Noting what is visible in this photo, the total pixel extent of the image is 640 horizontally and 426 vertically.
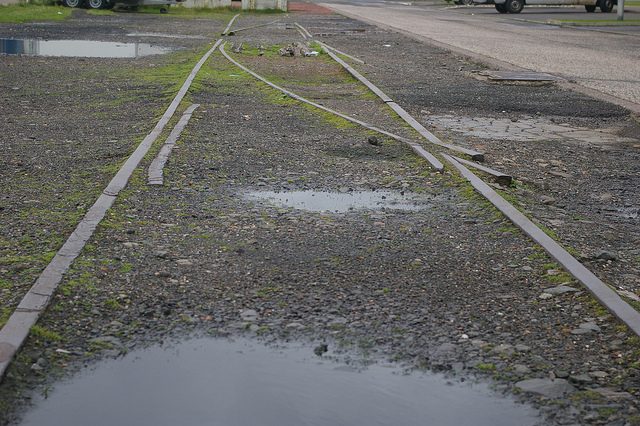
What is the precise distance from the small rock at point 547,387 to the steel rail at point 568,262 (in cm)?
63

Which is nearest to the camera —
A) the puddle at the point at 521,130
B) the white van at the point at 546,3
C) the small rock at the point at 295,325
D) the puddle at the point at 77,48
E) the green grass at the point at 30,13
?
the small rock at the point at 295,325

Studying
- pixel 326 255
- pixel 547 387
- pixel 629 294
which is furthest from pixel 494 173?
pixel 547 387

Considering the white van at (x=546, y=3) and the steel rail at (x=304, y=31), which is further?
the white van at (x=546, y=3)

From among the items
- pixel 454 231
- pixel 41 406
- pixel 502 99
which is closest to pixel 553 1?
pixel 502 99

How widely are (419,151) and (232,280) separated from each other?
3953mm

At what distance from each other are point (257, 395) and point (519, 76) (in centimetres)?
1338

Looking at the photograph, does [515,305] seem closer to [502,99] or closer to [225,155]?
[225,155]

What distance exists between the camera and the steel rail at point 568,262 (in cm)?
477

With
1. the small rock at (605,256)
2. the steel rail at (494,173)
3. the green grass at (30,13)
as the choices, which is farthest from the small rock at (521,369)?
the green grass at (30,13)

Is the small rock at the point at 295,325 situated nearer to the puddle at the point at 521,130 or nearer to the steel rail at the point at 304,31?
the puddle at the point at 521,130

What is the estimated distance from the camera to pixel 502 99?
44.9ft

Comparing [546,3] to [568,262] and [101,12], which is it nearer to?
[101,12]

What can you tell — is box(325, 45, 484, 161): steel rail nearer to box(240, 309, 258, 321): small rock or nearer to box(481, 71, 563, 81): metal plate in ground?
box(481, 71, 563, 81): metal plate in ground

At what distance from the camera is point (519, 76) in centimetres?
1652
